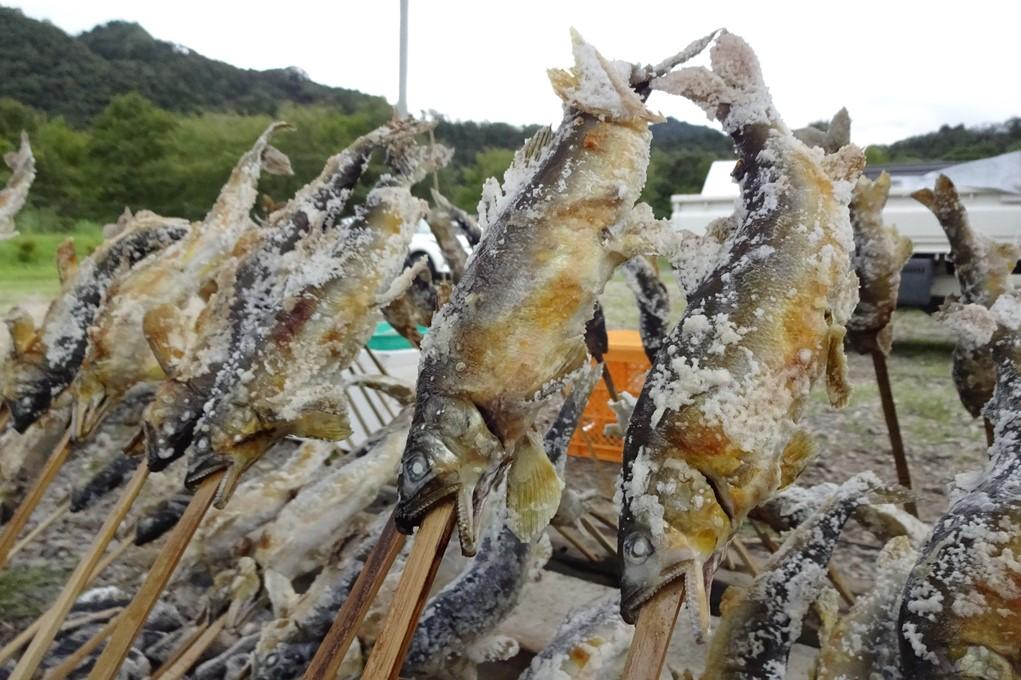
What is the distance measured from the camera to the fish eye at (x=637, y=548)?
111 centimetres

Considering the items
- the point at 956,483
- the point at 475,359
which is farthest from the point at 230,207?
the point at 956,483

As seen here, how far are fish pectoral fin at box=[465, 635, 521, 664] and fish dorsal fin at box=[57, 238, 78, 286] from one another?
2296mm

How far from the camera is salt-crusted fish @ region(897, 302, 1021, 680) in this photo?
1113 millimetres

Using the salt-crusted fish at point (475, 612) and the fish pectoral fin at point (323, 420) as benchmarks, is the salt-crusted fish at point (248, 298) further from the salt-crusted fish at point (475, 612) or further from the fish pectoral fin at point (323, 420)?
the salt-crusted fish at point (475, 612)

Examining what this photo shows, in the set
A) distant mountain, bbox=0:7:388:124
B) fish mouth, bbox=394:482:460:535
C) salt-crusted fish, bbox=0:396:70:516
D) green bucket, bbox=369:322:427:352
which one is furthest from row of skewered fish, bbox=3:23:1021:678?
distant mountain, bbox=0:7:388:124

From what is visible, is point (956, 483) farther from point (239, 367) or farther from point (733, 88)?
point (239, 367)

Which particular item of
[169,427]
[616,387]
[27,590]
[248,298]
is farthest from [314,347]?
[616,387]

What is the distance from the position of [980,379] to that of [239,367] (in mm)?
2078

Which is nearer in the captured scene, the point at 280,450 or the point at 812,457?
the point at 812,457

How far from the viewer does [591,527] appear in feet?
10.1

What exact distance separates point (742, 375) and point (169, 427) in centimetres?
148

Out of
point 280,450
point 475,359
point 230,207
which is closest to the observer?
point 475,359

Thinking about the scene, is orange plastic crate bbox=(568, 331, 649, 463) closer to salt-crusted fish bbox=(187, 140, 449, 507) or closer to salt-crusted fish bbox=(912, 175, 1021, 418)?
salt-crusted fish bbox=(912, 175, 1021, 418)

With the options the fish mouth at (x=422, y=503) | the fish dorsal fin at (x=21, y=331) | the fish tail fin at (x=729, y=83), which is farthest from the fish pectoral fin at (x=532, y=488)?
the fish dorsal fin at (x=21, y=331)
